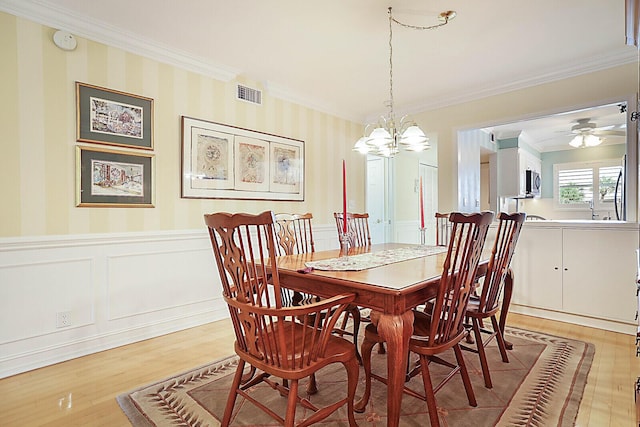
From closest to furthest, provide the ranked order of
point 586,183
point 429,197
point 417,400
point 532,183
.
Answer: point 417,400, point 586,183, point 532,183, point 429,197

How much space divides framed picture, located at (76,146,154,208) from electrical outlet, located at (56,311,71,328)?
2.59ft

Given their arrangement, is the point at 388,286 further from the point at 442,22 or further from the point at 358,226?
the point at 442,22

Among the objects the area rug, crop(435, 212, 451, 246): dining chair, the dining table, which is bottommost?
the area rug

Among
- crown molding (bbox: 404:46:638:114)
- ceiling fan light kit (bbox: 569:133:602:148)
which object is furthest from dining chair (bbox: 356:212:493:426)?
ceiling fan light kit (bbox: 569:133:602:148)

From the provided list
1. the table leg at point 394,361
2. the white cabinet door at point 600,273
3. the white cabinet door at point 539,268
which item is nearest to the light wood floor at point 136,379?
the white cabinet door at point 600,273

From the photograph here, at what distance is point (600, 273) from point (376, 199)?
306cm

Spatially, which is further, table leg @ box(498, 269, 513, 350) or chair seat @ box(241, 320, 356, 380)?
table leg @ box(498, 269, 513, 350)

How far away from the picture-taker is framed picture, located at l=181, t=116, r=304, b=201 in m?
3.17

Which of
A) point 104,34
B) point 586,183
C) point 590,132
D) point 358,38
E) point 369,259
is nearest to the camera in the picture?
point 369,259

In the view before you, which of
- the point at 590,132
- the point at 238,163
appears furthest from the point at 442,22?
the point at 590,132

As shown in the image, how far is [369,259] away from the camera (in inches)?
88.0

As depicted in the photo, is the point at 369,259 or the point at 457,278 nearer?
the point at 457,278

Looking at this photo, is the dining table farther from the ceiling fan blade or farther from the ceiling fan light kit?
the ceiling fan blade

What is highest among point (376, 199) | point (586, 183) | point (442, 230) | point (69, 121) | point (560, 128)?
point (560, 128)
